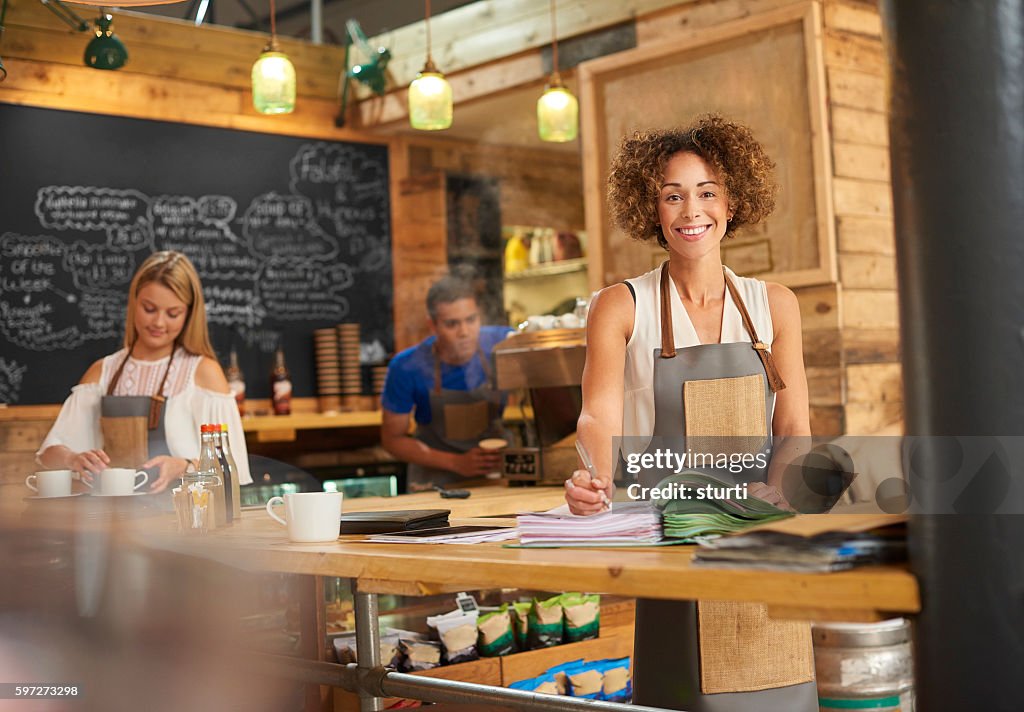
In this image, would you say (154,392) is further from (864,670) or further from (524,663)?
(864,670)

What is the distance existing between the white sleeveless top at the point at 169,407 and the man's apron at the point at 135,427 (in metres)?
0.03

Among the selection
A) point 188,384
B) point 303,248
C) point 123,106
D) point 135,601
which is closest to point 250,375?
point 303,248

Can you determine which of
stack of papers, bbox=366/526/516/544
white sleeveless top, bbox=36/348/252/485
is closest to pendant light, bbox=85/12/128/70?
white sleeveless top, bbox=36/348/252/485

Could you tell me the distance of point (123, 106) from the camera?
6.58 metres

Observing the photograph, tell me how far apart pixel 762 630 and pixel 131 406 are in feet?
7.65

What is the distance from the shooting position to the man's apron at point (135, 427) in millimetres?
3725

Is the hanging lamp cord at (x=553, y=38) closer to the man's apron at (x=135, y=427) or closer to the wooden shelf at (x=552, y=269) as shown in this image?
the wooden shelf at (x=552, y=269)

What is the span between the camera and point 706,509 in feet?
5.23

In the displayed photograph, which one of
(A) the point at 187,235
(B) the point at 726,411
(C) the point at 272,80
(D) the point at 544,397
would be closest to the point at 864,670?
(D) the point at 544,397

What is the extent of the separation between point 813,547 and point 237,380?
5.72 m

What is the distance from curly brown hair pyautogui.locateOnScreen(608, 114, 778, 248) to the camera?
2.30 meters

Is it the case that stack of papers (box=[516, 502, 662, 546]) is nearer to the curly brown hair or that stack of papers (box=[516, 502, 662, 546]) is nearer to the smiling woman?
the smiling woman

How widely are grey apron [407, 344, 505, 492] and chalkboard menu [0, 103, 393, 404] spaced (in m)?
2.19

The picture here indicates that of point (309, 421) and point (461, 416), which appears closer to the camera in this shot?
point (461, 416)
